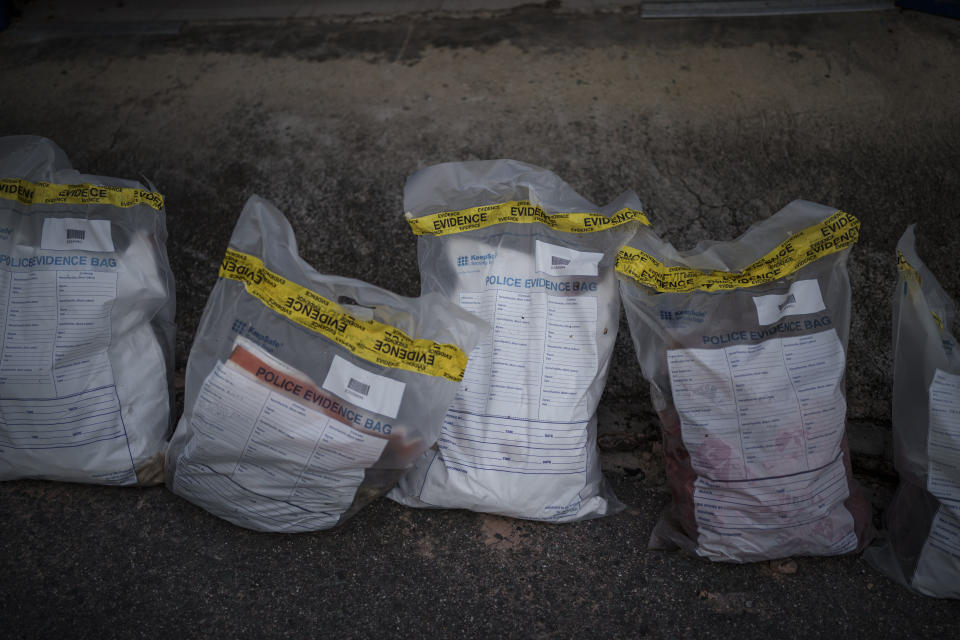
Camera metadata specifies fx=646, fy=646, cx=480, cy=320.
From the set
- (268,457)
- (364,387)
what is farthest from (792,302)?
(268,457)

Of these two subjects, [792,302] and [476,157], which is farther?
[476,157]

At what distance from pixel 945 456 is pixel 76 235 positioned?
1574 mm

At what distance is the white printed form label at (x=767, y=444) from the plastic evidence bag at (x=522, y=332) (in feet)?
0.60

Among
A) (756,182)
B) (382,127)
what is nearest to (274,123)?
(382,127)

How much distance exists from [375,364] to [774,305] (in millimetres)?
703

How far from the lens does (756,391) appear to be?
1.09 m

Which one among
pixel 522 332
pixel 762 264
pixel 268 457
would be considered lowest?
pixel 268 457

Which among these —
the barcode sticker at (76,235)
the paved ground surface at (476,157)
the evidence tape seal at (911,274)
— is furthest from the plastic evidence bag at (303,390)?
the evidence tape seal at (911,274)

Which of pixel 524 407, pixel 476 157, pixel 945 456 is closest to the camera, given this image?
pixel 945 456

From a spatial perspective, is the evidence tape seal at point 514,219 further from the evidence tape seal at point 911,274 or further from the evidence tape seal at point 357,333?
the evidence tape seal at point 911,274

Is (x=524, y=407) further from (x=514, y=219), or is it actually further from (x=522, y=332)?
(x=514, y=219)

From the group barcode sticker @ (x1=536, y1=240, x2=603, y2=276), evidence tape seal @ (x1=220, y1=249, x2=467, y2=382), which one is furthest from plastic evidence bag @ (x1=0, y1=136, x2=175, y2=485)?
barcode sticker @ (x1=536, y1=240, x2=603, y2=276)

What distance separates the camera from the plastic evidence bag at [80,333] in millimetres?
1158

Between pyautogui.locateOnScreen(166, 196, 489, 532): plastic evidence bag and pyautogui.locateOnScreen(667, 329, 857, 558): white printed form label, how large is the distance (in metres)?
0.42
